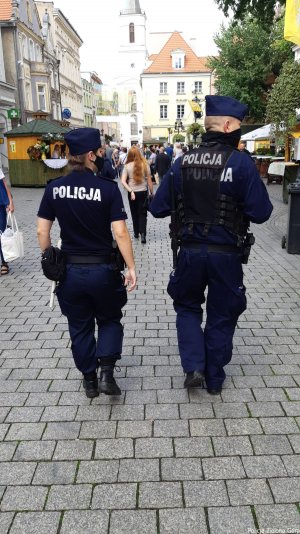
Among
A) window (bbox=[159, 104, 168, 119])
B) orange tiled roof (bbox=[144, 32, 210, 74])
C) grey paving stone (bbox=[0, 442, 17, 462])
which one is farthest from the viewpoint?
window (bbox=[159, 104, 168, 119])

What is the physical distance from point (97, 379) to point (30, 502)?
1.20 meters

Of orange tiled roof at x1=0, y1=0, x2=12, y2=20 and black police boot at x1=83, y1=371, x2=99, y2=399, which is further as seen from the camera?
orange tiled roof at x1=0, y1=0, x2=12, y2=20

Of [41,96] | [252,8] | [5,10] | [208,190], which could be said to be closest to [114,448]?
[208,190]

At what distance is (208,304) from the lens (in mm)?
3508

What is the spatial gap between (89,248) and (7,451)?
1350mm

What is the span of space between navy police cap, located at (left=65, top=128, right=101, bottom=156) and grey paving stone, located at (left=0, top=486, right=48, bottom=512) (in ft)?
6.49

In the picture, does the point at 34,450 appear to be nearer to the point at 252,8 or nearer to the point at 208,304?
the point at 208,304

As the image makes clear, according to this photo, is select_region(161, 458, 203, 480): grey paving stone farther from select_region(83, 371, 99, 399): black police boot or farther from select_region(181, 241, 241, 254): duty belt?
select_region(181, 241, 241, 254): duty belt

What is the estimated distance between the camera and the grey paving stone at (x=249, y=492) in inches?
101

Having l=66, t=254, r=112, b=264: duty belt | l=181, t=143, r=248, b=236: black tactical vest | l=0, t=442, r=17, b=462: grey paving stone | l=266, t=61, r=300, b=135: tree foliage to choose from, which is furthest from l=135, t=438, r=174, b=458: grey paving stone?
l=266, t=61, r=300, b=135: tree foliage

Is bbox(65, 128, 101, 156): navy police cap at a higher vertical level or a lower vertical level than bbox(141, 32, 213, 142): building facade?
lower

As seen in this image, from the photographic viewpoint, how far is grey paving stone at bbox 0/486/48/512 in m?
2.56

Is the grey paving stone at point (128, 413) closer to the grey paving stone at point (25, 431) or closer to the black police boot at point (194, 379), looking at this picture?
the black police boot at point (194, 379)

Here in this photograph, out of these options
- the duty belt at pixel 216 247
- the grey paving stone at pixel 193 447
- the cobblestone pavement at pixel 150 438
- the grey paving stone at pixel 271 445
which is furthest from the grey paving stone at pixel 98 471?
the duty belt at pixel 216 247
